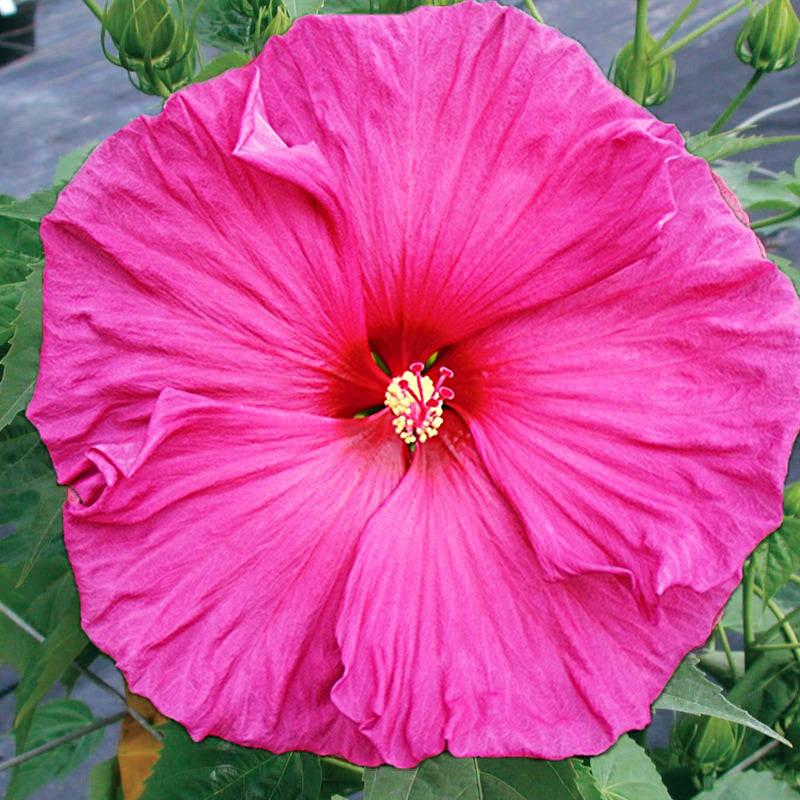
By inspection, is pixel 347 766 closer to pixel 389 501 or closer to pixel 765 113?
pixel 389 501

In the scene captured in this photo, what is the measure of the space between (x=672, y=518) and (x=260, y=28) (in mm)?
348

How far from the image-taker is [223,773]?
60 cm

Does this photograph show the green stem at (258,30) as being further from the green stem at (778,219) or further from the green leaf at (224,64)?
the green stem at (778,219)

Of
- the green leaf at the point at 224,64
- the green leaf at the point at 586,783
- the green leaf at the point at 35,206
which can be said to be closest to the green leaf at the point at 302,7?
the green leaf at the point at 224,64

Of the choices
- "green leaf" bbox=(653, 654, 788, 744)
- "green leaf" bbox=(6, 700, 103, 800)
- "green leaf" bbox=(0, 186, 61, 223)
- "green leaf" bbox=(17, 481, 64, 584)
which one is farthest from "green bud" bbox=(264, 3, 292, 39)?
"green leaf" bbox=(6, 700, 103, 800)

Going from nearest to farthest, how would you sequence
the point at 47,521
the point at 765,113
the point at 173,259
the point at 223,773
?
the point at 173,259
the point at 47,521
the point at 223,773
the point at 765,113

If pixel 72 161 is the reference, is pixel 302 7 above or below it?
above

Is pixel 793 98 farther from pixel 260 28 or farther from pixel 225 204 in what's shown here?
pixel 225 204

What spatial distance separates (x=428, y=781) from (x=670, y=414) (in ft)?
0.70

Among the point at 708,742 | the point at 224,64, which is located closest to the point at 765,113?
the point at 708,742

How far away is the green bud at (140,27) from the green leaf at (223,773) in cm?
37

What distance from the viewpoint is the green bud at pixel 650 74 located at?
630 mm

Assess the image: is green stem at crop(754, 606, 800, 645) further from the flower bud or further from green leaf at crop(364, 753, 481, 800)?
the flower bud

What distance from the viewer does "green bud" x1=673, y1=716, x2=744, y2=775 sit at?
69 cm
